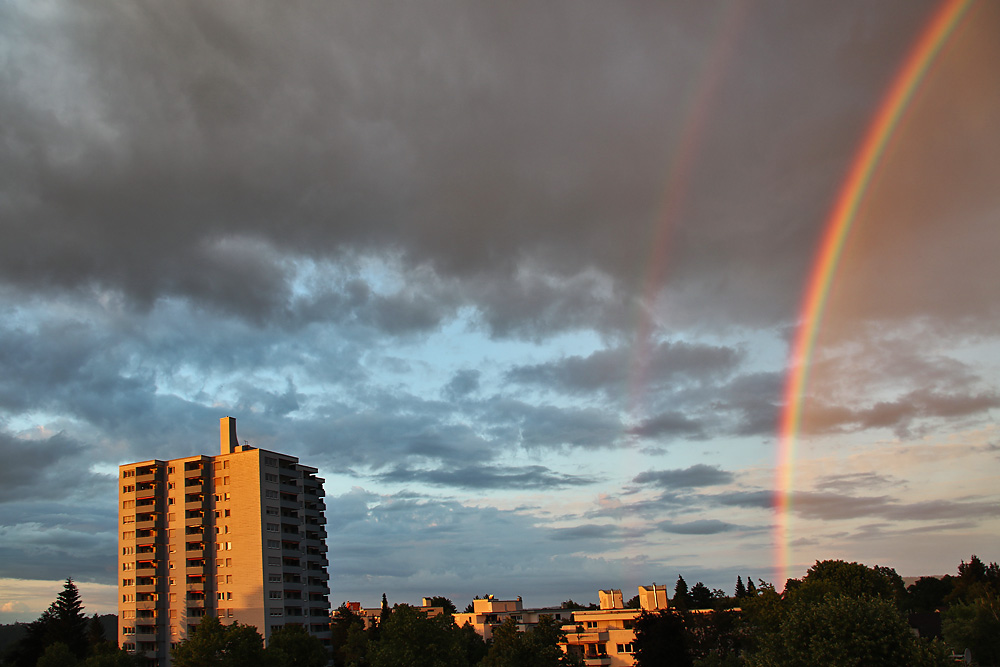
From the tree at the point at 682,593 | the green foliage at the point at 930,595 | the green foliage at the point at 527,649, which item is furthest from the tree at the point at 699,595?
the green foliage at the point at 527,649

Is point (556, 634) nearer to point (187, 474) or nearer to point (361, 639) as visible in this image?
point (361, 639)

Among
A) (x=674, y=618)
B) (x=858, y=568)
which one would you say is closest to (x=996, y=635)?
(x=858, y=568)

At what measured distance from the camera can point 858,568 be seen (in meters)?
81.5

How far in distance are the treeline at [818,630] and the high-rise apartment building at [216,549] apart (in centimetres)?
4959

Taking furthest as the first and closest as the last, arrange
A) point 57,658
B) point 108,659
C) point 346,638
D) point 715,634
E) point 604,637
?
point 346,638 → point 604,637 → point 57,658 → point 715,634 → point 108,659

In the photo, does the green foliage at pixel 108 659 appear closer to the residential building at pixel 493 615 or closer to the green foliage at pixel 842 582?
the residential building at pixel 493 615

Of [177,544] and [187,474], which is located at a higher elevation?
[187,474]

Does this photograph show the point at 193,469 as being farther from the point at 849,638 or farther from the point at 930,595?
the point at 930,595

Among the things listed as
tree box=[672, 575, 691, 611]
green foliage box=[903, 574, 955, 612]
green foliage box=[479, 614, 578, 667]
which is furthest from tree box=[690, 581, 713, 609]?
green foliage box=[479, 614, 578, 667]

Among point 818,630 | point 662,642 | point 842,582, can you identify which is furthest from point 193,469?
point 818,630

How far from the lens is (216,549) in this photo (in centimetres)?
10469

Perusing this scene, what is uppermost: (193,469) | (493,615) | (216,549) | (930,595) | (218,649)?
(193,469)

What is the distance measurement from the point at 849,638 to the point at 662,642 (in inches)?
1784

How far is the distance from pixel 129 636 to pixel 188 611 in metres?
10.3
